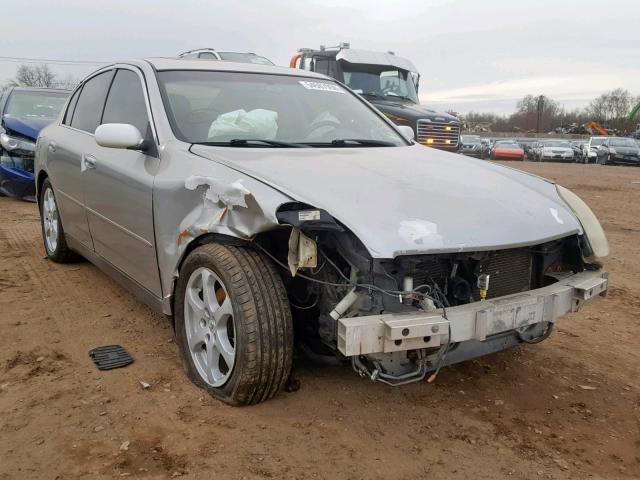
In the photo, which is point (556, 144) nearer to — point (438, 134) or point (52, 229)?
point (438, 134)

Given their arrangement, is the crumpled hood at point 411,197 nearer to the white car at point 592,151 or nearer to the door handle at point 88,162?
the door handle at point 88,162

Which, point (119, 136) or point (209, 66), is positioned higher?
point (209, 66)

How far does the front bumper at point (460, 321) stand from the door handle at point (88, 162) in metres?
2.47

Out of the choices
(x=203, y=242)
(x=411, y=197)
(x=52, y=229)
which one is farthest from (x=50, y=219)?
(x=411, y=197)

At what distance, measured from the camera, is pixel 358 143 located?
12.7 feet

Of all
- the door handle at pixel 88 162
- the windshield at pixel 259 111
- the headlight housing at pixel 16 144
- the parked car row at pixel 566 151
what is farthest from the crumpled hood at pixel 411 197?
the parked car row at pixel 566 151

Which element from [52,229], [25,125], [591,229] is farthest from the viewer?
[25,125]

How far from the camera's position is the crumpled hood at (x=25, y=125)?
30.6 ft

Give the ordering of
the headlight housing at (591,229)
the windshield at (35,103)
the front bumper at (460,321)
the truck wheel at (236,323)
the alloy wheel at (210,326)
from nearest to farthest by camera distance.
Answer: the front bumper at (460,321) → the truck wheel at (236,323) → the alloy wheel at (210,326) → the headlight housing at (591,229) → the windshield at (35,103)

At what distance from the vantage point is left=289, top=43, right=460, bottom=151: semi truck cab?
11922 mm

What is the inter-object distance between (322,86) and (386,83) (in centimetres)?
873

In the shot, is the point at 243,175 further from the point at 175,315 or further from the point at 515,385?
the point at 515,385

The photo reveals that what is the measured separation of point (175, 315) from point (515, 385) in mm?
1930

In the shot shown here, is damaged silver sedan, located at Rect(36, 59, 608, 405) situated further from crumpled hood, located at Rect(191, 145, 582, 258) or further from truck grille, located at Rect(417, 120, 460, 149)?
truck grille, located at Rect(417, 120, 460, 149)
